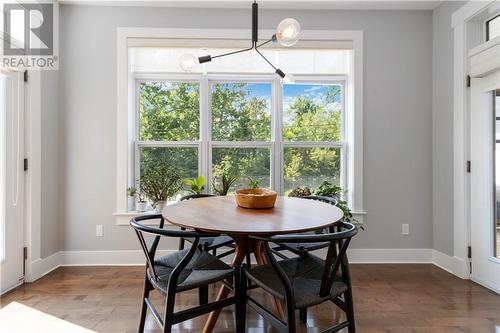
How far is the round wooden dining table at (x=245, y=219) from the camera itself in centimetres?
132

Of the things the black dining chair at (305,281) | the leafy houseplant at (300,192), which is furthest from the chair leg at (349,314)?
the leafy houseplant at (300,192)

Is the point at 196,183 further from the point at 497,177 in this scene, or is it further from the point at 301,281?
the point at 497,177

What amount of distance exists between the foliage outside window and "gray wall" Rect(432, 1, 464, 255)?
935mm

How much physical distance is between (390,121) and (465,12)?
3.63ft

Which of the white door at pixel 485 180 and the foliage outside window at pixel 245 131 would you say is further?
the foliage outside window at pixel 245 131

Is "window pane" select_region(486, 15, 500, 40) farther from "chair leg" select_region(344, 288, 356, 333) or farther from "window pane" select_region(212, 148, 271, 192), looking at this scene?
"chair leg" select_region(344, 288, 356, 333)

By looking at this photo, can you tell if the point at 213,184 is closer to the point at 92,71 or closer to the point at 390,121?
the point at 92,71

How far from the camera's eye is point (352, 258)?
300 centimetres

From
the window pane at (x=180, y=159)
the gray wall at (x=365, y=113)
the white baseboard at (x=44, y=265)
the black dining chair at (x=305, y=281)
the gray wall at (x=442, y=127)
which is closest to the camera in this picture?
Answer: the black dining chair at (x=305, y=281)

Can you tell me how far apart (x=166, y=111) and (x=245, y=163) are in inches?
40.8

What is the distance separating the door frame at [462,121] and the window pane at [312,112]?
1.07 m

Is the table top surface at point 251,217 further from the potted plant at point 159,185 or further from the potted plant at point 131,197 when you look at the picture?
the potted plant at point 131,197

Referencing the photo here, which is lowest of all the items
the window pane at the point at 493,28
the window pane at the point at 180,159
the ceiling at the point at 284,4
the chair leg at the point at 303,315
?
the chair leg at the point at 303,315

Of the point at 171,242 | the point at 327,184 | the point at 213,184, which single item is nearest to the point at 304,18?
the point at 327,184
